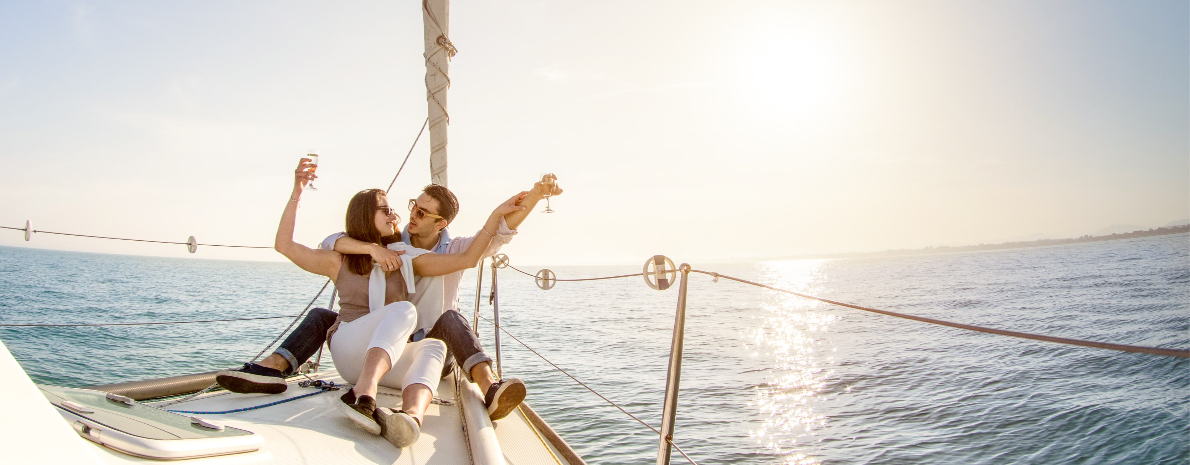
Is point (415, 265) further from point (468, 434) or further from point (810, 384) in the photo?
point (810, 384)

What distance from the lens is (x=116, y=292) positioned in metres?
27.8

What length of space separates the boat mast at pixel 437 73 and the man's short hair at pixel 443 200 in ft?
3.24

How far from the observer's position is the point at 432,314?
2.93m

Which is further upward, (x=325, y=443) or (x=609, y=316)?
(x=325, y=443)

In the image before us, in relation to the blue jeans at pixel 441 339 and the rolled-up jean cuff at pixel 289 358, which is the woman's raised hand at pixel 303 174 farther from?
the rolled-up jean cuff at pixel 289 358

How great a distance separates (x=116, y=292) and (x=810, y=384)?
1260 inches

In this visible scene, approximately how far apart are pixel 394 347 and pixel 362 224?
32.6 inches

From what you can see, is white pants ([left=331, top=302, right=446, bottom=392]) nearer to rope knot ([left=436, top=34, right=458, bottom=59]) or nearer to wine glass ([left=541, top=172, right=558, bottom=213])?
wine glass ([left=541, top=172, right=558, bottom=213])

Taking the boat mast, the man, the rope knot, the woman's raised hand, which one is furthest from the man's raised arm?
the rope knot

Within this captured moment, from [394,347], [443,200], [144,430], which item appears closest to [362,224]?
[443,200]

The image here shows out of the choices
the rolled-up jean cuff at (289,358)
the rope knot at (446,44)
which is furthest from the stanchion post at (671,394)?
the rope knot at (446,44)

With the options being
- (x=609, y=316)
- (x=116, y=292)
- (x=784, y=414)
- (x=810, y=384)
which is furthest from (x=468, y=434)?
(x=116, y=292)

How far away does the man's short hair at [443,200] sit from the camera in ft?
10.2

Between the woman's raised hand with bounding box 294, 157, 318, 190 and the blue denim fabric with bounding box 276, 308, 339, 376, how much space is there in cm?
61
